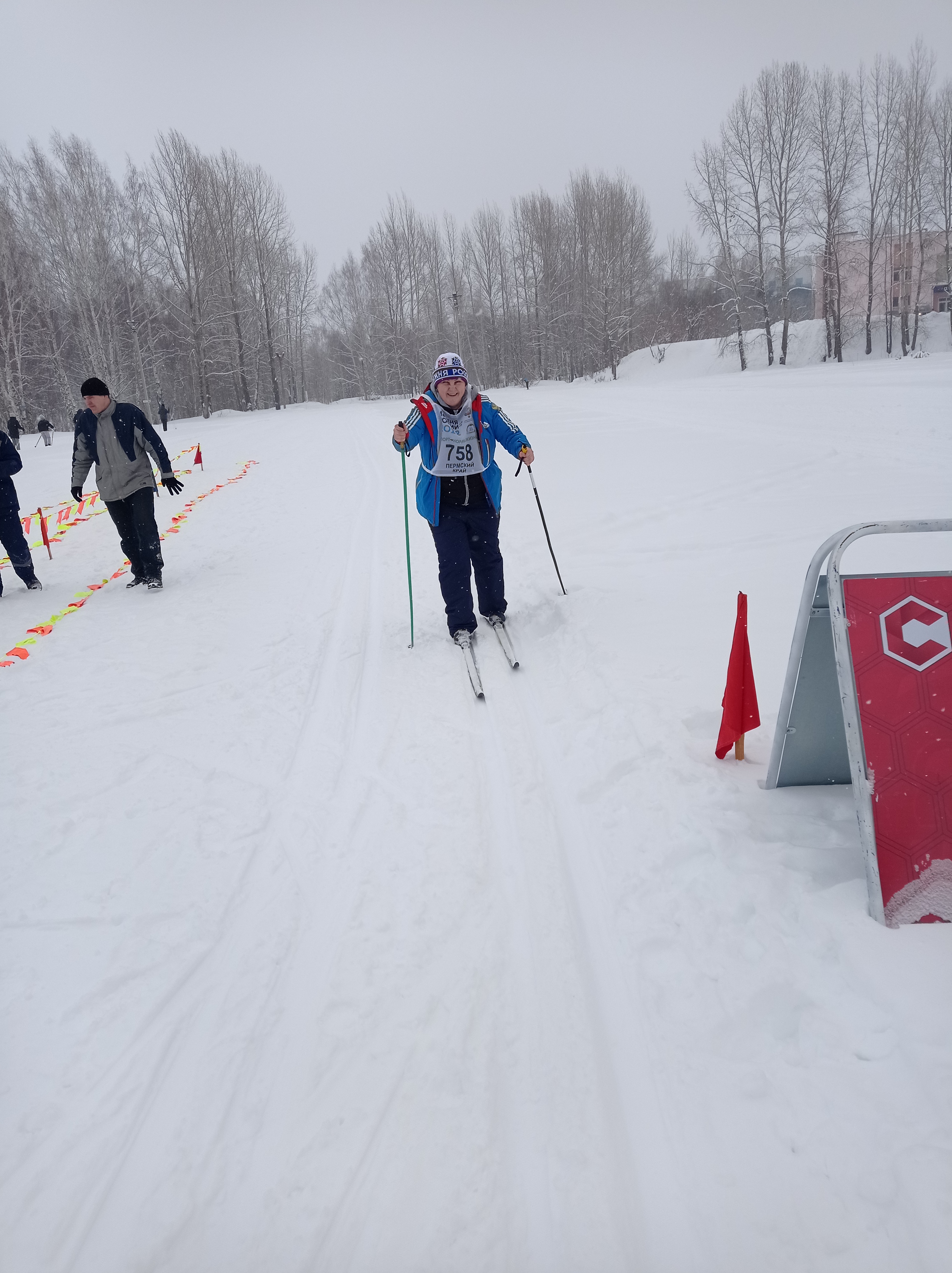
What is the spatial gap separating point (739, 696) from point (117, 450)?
621cm

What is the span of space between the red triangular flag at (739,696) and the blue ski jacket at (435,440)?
2413 mm

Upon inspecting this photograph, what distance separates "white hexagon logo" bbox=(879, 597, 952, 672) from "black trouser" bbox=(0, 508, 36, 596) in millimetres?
7617

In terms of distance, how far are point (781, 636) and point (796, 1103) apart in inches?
118

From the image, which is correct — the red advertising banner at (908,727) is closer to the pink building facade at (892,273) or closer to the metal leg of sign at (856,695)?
the metal leg of sign at (856,695)

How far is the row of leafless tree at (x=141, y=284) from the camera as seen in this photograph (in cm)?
3303

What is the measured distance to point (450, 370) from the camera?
4855 mm

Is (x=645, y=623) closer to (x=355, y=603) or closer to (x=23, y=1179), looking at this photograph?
(x=355, y=603)

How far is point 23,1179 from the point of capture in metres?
1.75

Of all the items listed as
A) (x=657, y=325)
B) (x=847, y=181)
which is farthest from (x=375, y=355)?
(x=847, y=181)

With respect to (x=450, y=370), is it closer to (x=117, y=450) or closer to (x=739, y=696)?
(x=739, y=696)

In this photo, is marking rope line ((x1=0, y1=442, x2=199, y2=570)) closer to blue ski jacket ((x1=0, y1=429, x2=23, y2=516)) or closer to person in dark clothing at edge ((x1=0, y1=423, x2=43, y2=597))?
person in dark clothing at edge ((x1=0, y1=423, x2=43, y2=597))

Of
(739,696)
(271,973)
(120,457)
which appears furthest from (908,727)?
(120,457)

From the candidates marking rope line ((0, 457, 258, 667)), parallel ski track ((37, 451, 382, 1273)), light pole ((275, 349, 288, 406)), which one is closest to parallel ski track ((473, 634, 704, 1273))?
parallel ski track ((37, 451, 382, 1273))

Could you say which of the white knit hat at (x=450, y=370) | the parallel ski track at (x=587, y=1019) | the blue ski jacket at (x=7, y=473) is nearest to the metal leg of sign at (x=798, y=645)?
the parallel ski track at (x=587, y=1019)
